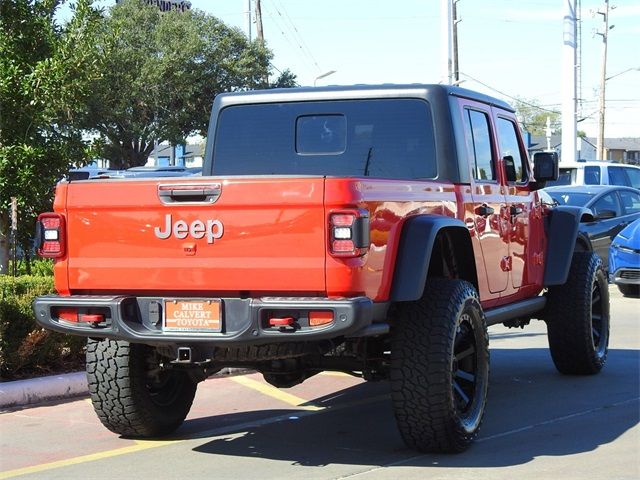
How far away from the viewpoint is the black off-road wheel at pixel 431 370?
569cm

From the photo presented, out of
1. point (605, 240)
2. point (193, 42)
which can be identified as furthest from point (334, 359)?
point (193, 42)

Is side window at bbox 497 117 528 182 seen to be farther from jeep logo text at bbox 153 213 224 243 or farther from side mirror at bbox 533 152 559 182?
jeep logo text at bbox 153 213 224 243

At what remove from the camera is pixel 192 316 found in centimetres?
559

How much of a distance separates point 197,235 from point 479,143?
8.34 ft

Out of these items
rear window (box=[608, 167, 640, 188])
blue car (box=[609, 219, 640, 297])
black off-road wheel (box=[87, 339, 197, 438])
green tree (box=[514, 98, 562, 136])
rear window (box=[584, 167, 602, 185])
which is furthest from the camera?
green tree (box=[514, 98, 562, 136])

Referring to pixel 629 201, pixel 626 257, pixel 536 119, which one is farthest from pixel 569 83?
pixel 536 119

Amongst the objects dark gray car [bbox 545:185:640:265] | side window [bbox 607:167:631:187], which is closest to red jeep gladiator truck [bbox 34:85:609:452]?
dark gray car [bbox 545:185:640:265]

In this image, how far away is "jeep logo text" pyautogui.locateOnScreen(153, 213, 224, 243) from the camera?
557 centimetres

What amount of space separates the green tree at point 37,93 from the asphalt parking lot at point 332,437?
3377 millimetres

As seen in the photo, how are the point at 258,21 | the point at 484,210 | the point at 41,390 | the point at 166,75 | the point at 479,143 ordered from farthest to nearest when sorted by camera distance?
the point at 258,21
the point at 166,75
the point at 41,390
the point at 479,143
the point at 484,210

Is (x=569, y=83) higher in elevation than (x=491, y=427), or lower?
higher

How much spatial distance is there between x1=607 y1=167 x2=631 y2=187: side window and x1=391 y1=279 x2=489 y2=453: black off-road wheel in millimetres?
16014

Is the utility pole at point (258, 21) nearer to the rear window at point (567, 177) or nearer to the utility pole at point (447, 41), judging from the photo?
the utility pole at point (447, 41)

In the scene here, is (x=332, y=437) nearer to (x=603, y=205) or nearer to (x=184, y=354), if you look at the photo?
(x=184, y=354)
